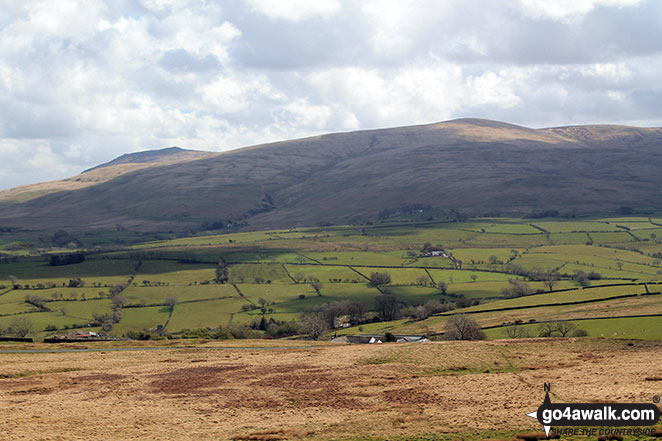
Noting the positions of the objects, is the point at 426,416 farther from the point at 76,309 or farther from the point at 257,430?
the point at 76,309

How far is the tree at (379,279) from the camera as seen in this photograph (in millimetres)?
152750

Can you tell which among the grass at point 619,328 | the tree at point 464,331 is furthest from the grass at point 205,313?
the grass at point 619,328

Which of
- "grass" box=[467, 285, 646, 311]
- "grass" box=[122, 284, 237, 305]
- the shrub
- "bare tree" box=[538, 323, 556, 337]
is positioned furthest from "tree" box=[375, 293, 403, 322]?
the shrub

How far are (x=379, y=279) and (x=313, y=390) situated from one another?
108 metres

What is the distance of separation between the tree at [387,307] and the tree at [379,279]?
26.8 m

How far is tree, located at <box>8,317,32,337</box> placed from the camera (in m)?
108

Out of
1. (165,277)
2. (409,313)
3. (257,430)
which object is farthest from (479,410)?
(165,277)

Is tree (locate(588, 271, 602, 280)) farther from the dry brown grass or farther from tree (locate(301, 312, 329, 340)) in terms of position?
the dry brown grass

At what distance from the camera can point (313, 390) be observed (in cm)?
4647

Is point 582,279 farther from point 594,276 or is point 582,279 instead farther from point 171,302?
point 171,302

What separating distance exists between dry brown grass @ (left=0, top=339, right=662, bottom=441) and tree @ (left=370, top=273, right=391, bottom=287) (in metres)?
85.9

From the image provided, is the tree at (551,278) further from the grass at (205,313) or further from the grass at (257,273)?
the grass at (205,313)

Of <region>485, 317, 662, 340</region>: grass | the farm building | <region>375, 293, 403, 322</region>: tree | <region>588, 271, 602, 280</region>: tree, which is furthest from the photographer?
<region>588, 271, 602, 280</region>: tree

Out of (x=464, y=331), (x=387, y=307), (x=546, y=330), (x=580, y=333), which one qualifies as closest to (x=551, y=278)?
(x=387, y=307)
